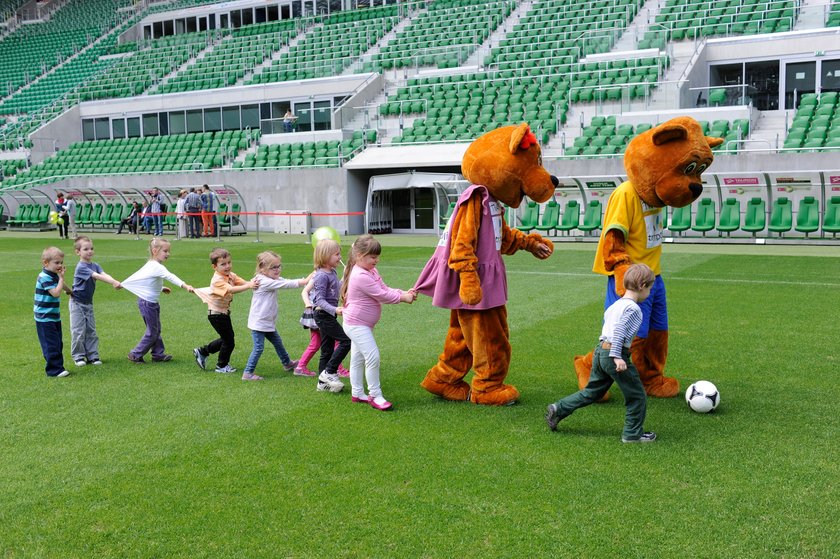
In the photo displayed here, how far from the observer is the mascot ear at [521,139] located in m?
6.53

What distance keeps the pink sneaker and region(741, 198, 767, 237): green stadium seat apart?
17.3 meters

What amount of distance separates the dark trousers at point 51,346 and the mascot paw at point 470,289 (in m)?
4.19

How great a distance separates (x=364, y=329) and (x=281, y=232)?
23.1 m

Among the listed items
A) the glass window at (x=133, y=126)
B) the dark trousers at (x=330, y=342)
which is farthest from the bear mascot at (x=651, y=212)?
the glass window at (x=133, y=126)

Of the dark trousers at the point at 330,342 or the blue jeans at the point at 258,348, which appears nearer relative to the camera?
the dark trousers at the point at 330,342

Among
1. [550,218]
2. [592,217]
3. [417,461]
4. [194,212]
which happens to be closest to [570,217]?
[550,218]

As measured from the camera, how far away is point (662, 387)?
675 cm

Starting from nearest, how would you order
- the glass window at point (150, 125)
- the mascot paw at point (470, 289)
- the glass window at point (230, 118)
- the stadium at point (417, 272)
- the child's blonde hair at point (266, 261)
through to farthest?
the stadium at point (417, 272) < the mascot paw at point (470, 289) < the child's blonde hair at point (266, 261) < the glass window at point (230, 118) < the glass window at point (150, 125)

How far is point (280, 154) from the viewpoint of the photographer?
30750 millimetres

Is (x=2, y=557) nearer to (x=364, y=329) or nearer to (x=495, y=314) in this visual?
(x=364, y=329)

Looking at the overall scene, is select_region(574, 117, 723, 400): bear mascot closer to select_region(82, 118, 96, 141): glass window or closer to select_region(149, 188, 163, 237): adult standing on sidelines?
select_region(149, 188, 163, 237): adult standing on sidelines

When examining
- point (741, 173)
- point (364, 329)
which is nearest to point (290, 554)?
point (364, 329)

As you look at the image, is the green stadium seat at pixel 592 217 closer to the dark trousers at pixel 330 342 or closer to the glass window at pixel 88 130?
the dark trousers at pixel 330 342

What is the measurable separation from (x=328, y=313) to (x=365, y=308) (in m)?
0.71
